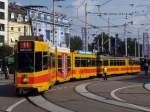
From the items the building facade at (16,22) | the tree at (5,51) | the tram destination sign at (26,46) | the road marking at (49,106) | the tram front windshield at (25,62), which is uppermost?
the building facade at (16,22)

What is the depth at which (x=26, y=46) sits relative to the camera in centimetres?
2552

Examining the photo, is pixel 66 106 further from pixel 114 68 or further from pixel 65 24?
pixel 65 24

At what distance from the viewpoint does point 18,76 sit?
25.4 metres

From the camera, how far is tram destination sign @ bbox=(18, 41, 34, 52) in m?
25.5

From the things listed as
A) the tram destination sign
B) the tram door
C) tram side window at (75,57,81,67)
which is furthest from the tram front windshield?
tram side window at (75,57,81,67)

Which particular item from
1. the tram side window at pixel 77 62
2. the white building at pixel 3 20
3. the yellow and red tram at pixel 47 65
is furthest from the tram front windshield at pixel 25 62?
the white building at pixel 3 20

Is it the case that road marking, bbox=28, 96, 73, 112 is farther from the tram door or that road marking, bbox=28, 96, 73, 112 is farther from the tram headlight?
the tram door

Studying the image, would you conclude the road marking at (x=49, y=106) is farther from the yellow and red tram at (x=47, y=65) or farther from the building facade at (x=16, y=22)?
the building facade at (x=16, y=22)

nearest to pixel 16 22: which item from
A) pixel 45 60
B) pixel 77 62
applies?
pixel 77 62

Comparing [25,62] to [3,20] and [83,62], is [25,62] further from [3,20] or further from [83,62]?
[3,20]

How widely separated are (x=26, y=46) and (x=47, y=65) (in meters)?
2.25

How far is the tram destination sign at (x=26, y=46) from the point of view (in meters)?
25.5

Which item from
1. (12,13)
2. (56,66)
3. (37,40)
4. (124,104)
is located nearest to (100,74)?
(56,66)

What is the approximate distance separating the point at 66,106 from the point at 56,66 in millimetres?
13141
